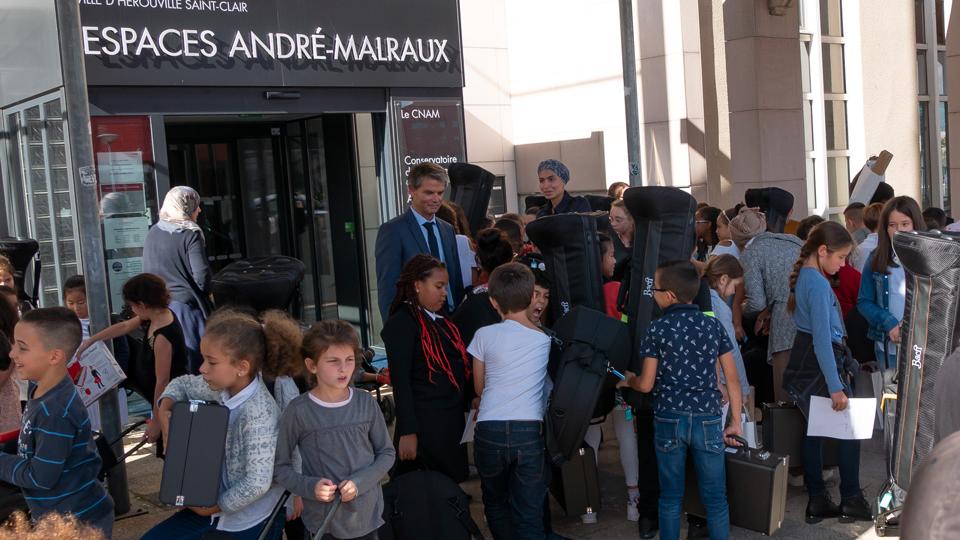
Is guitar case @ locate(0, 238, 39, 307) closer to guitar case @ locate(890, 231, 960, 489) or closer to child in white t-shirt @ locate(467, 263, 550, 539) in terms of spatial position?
child in white t-shirt @ locate(467, 263, 550, 539)

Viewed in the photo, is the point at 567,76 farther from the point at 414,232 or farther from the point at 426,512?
the point at 426,512

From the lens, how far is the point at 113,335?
5387 mm

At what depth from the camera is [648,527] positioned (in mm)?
5293

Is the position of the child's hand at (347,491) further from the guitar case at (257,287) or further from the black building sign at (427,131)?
the black building sign at (427,131)

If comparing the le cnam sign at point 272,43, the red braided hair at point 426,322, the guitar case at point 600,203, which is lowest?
the red braided hair at point 426,322

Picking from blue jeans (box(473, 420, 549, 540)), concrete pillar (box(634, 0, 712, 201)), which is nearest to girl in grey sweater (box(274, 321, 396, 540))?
blue jeans (box(473, 420, 549, 540))

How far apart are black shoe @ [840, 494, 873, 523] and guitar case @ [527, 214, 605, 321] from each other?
1752mm

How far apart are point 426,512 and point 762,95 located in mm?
9180

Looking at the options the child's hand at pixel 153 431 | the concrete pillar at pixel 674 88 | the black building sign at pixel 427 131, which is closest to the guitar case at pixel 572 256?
the child's hand at pixel 153 431

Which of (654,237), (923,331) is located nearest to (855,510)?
(923,331)

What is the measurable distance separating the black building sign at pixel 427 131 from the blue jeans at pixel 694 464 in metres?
5.28

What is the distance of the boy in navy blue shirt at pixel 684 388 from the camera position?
460 centimetres

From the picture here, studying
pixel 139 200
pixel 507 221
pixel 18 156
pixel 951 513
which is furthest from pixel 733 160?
pixel 951 513

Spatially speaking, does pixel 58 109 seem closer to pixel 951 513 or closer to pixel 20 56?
pixel 20 56
